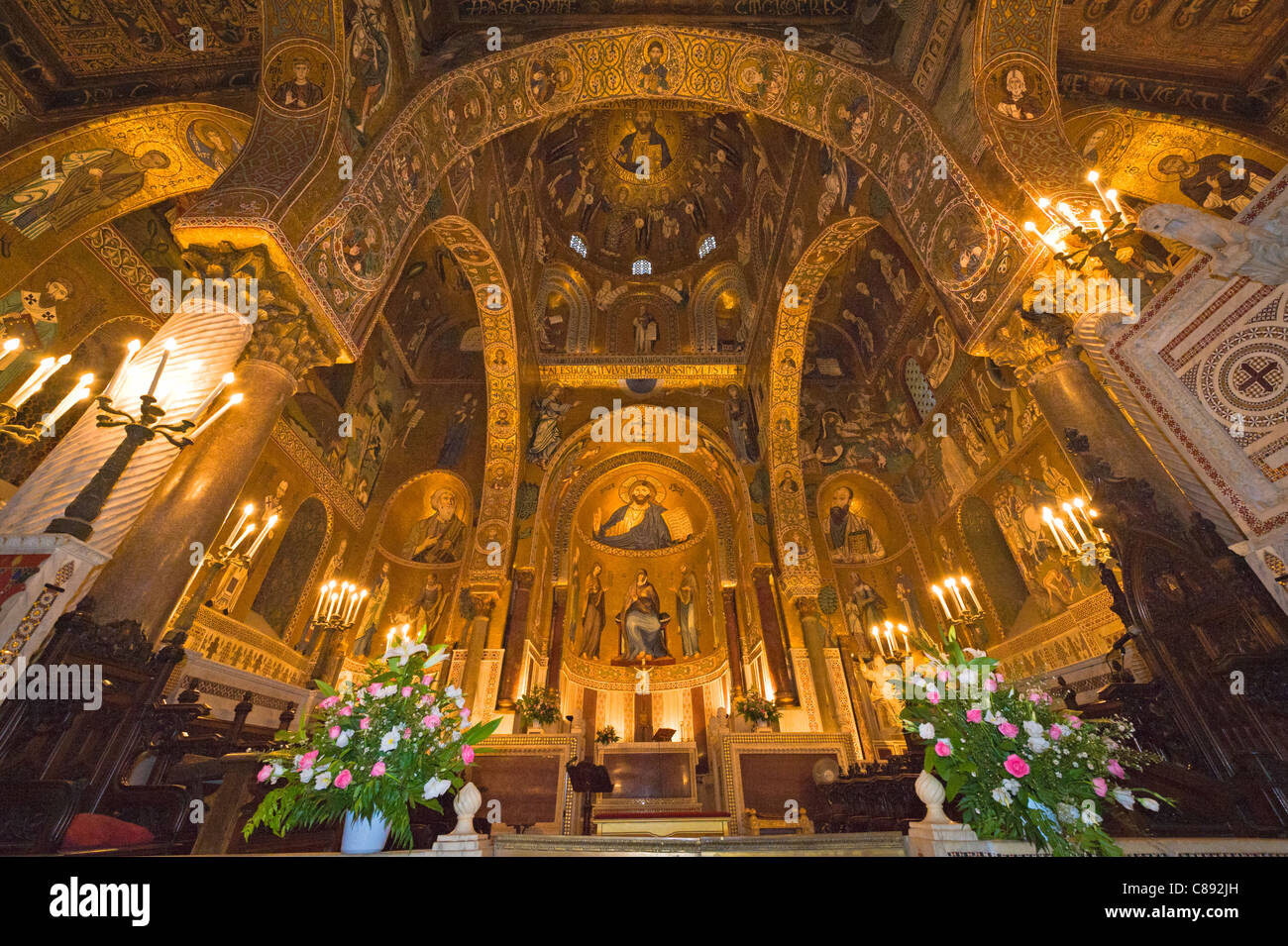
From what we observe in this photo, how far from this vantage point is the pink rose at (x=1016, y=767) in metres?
2.56

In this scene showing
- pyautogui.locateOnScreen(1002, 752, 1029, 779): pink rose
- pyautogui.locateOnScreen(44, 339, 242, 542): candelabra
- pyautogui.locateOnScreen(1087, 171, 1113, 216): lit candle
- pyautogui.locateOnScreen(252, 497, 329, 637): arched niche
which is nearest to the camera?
pyautogui.locateOnScreen(1002, 752, 1029, 779): pink rose

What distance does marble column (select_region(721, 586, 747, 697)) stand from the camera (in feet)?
38.4

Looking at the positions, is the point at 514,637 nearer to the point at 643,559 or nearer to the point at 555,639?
the point at 555,639

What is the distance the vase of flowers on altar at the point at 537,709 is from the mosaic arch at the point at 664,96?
289 inches

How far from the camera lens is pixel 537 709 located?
10.0 meters

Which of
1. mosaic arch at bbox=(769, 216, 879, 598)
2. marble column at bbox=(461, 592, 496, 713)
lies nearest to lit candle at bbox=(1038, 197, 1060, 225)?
mosaic arch at bbox=(769, 216, 879, 598)

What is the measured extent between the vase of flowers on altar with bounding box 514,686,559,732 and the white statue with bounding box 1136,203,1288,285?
34.2ft

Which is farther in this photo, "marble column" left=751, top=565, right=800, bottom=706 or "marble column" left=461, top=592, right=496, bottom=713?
"marble column" left=751, top=565, right=800, bottom=706

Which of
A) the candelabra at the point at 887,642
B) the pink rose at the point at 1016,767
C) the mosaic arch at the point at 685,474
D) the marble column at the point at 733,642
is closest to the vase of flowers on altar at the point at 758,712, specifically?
the marble column at the point at 733,642

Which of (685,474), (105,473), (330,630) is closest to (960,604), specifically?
(685,474)

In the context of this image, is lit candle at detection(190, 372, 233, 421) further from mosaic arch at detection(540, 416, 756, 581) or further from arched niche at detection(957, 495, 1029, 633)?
arched niche at detection(957, 495, 1029, 633)

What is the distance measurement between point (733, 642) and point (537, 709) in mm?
4670

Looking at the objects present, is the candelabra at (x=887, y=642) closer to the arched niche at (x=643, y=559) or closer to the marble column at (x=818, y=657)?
the marble column at (x=818, y=657)
